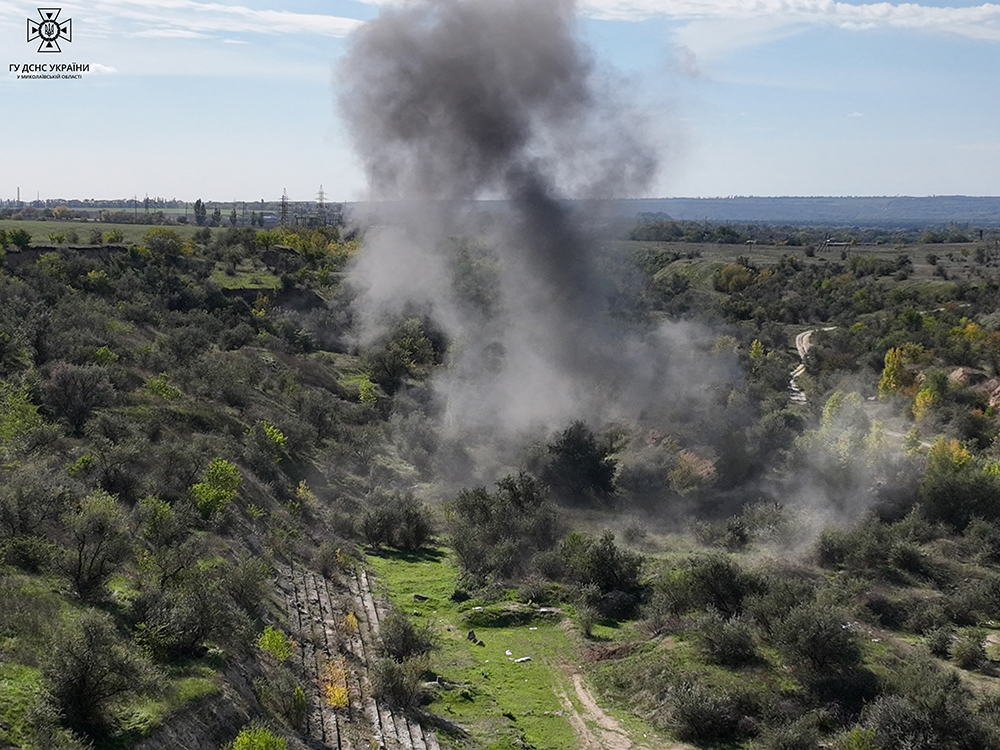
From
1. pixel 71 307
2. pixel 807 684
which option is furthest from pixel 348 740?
pixel 71 307

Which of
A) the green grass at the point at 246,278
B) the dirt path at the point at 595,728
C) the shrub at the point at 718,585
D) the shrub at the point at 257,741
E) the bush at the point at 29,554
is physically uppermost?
the green grass at the point at 246,278

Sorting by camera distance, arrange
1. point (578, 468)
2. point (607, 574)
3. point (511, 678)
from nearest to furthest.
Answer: point (511, 678)
point (607, 574)
point (578, 468)

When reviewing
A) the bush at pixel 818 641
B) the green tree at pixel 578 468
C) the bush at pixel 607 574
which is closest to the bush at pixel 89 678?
the bush at pixel 818 641

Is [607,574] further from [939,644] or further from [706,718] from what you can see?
[939,644]

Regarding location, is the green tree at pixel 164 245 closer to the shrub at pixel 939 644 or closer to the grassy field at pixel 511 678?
the grassy field at pixel 511 678

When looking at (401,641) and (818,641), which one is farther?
(401,641)

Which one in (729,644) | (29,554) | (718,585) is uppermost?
(29,554)

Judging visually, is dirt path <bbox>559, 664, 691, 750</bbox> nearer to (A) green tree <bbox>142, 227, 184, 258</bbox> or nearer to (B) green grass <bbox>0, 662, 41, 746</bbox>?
(B) green grass <bbox>0, 662, 41, 746</bbox>

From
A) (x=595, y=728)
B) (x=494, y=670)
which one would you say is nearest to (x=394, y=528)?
(x=494, y=670)
